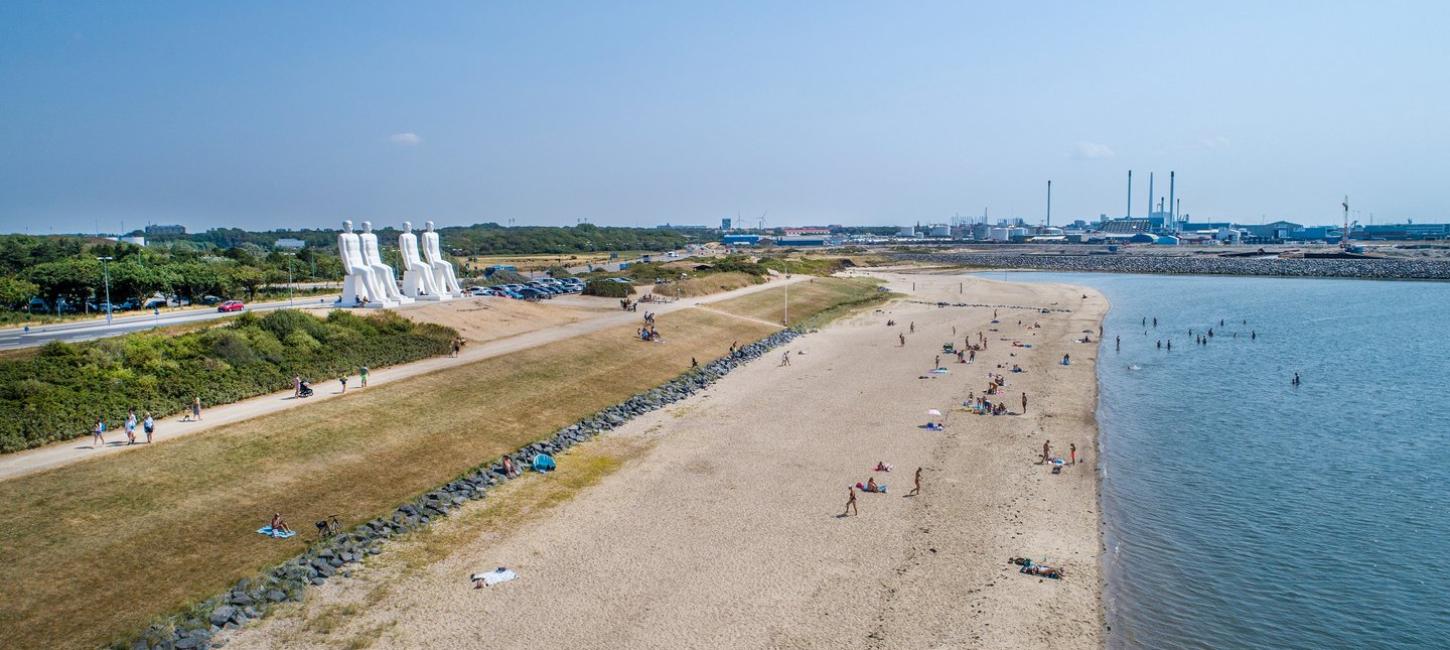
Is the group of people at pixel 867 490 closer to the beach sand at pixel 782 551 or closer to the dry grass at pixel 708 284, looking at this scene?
the beach sand at pixel 782 551

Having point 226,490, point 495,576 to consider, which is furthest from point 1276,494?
point 226,490

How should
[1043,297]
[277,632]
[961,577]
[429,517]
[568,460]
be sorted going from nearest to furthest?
1. [277,632]
2. [961,577]
3. [429,517]
4. [568,460]
5. [1043,297]

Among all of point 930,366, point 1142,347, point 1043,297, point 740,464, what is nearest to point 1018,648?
point 740,464

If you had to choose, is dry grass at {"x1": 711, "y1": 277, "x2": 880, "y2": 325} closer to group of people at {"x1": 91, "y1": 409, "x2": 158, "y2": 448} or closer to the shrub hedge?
the shrub hedge

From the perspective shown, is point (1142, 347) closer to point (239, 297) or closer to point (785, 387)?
point (785, 387)

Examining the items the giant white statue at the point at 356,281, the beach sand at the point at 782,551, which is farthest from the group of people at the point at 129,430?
the giant white statue at the point at 356,281

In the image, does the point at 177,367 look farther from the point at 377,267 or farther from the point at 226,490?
the point at 377,267

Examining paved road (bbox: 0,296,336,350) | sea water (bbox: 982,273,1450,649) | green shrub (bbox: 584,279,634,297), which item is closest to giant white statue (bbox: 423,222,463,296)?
paved road (bbox: 0,296,336,350)
